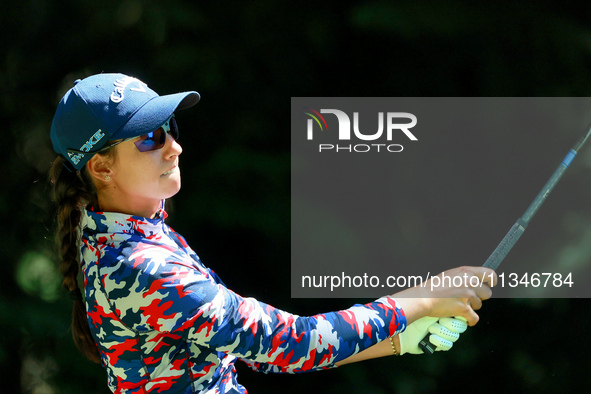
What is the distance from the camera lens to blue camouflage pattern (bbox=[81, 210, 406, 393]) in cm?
120

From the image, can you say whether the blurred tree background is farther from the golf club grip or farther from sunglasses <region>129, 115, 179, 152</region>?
sunglasses <region>129, 115, 179, 152</region>

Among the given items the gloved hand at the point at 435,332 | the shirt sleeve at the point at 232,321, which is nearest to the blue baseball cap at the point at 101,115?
the shirt sleeve at the point at 232,321

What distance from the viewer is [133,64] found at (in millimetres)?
2279

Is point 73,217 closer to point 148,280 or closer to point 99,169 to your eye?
point 99,169

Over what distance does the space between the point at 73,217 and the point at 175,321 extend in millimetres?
378

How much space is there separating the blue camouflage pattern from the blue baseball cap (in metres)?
0.15

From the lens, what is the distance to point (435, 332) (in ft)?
5.34

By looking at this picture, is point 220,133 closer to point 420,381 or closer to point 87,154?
point 87,154

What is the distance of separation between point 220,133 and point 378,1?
729 mm

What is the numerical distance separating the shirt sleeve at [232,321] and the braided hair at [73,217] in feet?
0.82

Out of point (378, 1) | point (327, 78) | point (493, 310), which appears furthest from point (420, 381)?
point (378, 1)

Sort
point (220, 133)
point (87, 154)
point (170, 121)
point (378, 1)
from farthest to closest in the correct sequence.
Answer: point (220, 133)
point (378, 1)
point (170, 121)
point (87, 154)

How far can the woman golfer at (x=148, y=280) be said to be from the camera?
1212 millimetres

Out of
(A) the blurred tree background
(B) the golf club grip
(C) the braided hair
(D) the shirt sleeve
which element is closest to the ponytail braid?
(C) the braided hair
